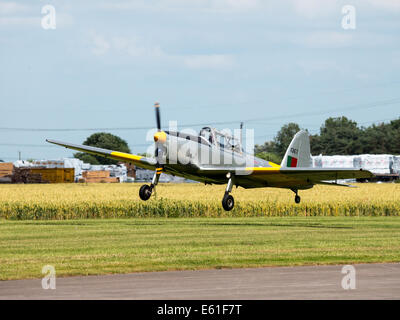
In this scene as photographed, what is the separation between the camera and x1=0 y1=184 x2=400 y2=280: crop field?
17.2 metres

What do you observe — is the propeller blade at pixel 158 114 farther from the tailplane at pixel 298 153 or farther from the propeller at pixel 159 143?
the tailplane at pixel 298 153

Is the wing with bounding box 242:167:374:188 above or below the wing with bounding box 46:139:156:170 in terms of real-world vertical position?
below

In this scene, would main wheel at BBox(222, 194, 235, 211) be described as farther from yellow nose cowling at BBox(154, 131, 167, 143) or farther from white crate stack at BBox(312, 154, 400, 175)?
white crate stack at BBox(312, 154, 400, 175)

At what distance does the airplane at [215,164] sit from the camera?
27219 mm

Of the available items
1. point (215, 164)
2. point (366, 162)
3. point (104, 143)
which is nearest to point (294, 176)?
point (215, 164)

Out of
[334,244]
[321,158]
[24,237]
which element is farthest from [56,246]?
[321,158]

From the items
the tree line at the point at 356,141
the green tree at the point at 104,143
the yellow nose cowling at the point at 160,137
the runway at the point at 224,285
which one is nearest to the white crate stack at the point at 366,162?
the tree line at the point at 356,141

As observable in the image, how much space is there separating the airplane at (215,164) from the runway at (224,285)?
37.4 feet

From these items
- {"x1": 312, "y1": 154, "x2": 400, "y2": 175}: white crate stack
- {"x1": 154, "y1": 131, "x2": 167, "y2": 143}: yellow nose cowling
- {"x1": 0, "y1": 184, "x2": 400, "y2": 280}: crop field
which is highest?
{"x1": 312, "y1": 154, "x2": 400, "y2": 175}: white crate stack

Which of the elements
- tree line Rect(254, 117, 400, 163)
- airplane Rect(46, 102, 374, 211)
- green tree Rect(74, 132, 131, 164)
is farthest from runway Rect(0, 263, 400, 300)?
green tree Rect(74, 132, 131, 164)

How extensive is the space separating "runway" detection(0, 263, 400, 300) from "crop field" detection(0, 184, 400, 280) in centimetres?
113

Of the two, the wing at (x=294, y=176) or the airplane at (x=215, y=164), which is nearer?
the airplane at (x=215, y=164)

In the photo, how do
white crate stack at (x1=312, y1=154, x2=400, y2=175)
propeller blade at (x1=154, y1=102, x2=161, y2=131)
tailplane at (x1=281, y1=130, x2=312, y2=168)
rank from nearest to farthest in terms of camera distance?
1. propeller blade at (x1=154, y1=102, x2=161, y2=131)
2. tailplane at (x1=281, y1=130, x2=312, y2=168)
3. white crate stack at (x1=312, y1=154, x2=400, y2=175)

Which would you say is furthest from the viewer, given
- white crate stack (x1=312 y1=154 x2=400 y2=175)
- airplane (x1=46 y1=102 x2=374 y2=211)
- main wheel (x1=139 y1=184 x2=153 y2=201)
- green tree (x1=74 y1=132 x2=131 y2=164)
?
green tree (x1=74 y1=132 x2=131 y2=164)
